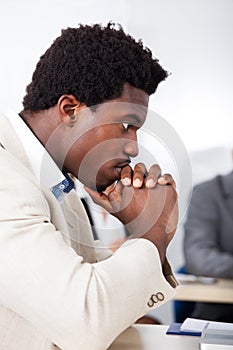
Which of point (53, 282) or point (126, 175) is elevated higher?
point (126, 175)

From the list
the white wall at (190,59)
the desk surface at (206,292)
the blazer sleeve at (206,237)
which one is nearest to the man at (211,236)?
the blazer sleeve at (206,237)

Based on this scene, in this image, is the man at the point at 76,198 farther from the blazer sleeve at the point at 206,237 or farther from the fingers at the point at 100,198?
the blazer sleeve at the point at 206,237

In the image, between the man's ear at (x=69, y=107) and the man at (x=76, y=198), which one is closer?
the man at (x=76, y=198)

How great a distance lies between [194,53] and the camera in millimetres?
3666

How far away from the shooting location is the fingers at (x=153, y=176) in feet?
3.95

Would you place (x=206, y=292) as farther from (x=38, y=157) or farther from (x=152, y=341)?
(x=38, y=157)

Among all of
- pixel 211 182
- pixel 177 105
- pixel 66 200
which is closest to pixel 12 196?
pixel 66 200

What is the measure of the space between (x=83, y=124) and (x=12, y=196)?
0.24 metres

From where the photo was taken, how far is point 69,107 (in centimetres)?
126

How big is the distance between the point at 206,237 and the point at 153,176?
209 centimetres

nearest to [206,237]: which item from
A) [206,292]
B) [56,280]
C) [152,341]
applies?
[206,292]

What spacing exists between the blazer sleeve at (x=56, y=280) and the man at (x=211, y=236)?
7.15 ft

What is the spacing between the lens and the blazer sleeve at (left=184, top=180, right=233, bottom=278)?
128 inches

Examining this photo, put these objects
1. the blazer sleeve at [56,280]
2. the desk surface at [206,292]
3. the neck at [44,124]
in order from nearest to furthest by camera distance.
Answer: the blazer sleeve at [56,280] → the neck at [44,124] → the desk surface at [206,292]
